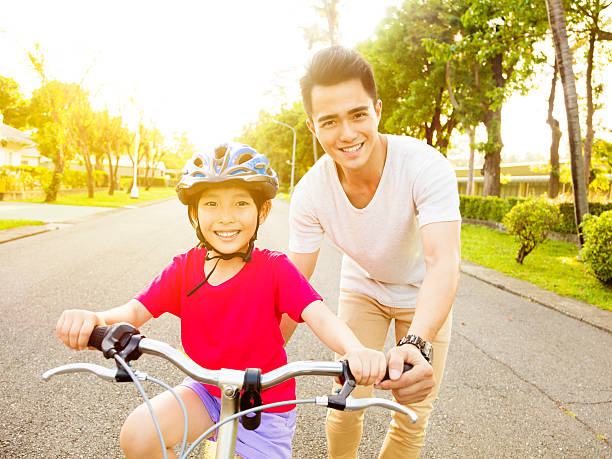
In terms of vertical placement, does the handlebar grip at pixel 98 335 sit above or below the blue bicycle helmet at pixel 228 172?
below

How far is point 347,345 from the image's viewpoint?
1843mm

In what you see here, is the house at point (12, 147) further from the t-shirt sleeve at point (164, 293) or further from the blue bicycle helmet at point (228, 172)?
the blue bicycle helmet at point (228, 172)

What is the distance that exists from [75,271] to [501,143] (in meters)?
20.3

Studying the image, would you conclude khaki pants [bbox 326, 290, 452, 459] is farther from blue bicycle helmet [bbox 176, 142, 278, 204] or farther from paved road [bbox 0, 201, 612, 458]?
blue bicycle helmet [bbox 176, 142, 278, 204]

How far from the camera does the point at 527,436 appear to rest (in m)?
3.94

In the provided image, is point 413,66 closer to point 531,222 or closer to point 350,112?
point 531,222

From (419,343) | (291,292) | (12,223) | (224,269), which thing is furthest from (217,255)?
(12,223)

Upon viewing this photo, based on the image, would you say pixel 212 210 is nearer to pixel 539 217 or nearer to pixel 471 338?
pixel 471 338

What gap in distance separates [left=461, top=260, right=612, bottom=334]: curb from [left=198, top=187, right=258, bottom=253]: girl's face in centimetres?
691

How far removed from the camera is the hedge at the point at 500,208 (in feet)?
53.9

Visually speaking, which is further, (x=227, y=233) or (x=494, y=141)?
(x=494, y=141)

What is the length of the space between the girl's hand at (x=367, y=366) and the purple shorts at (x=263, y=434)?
0.61 meters

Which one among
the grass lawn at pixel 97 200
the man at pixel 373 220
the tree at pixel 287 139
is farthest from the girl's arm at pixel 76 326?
the tree at pixel 287 139

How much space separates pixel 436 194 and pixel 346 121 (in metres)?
0.56
